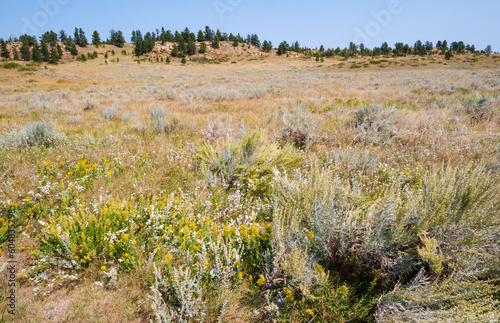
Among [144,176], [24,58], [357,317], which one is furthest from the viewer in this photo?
[24,58]

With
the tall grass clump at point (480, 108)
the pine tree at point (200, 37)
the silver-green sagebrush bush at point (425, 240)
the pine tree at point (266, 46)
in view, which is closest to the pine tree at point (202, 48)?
the pine tree at point (200, 37)

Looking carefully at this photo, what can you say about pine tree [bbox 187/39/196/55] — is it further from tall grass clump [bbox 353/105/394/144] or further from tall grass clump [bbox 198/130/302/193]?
tall grass clump [bbox 198/130/302/193]

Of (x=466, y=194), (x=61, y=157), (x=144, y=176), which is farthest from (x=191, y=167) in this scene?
(x=466, y=194)

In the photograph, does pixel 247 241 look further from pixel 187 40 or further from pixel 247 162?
pixel 187 40

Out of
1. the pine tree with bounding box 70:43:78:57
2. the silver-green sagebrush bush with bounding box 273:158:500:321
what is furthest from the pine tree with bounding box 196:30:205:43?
the silver-green sagebrush bush with bounding box 273:158:500:321

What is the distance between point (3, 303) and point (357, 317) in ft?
10.0

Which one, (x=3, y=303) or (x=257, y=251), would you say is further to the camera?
(x=257, y=251)

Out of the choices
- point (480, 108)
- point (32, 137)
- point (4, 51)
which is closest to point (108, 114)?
point (32, 137)

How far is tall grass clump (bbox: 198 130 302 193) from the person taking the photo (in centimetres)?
364

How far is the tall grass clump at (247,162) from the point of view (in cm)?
364

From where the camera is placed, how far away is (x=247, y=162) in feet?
13.2

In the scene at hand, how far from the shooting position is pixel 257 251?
233 centimetres

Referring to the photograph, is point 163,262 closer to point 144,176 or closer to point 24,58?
point 144,176

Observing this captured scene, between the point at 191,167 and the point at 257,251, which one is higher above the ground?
the point at 191,167
